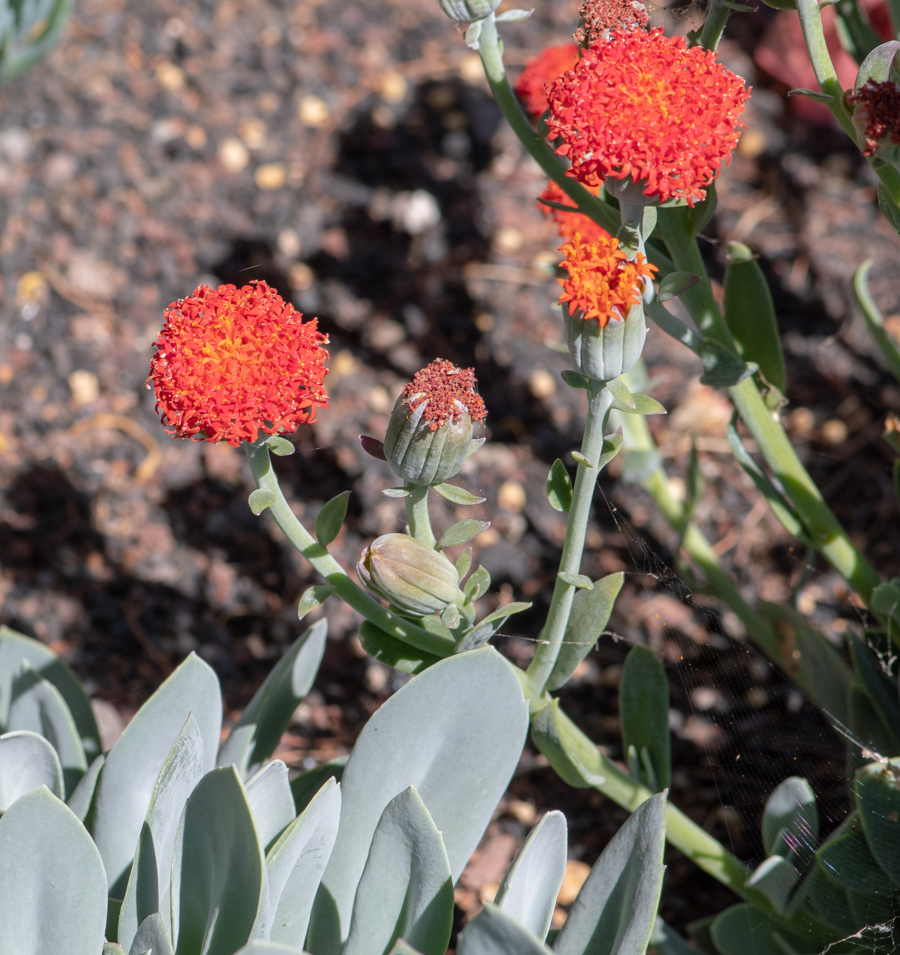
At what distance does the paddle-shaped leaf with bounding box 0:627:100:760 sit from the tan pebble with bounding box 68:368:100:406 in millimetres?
816

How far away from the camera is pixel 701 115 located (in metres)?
0.72

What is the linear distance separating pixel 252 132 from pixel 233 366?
1635 millimetres

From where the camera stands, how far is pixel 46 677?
4.02 feet

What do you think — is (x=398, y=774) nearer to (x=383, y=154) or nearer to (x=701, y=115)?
(x=701, y=115)

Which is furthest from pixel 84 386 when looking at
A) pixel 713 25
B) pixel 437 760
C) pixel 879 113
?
pixel 879 113

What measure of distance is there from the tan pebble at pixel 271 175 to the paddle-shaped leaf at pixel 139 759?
1442 mm

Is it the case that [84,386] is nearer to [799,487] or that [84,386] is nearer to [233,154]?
[233,154]

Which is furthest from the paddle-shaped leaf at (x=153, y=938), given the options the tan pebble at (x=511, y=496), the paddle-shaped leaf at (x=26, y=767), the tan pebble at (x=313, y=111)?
the tan pebble at (x=313, y=111)

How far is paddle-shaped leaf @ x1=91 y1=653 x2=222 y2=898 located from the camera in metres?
1.00

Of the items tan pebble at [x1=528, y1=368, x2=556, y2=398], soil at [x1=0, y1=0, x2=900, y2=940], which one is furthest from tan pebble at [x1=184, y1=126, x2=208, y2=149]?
tan pebble at [x1=528, y1=368, x2=556, y2=398]

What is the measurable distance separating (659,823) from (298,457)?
1.28m

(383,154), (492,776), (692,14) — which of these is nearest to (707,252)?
(383,154)

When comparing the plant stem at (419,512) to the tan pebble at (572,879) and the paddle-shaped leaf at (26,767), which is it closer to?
the paddle-shaped leaf at (26,767)

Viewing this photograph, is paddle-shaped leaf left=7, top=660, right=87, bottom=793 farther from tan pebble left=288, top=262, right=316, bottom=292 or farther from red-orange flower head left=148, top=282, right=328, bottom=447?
tan pebble left=288, top=262, right=316, bottom=292
